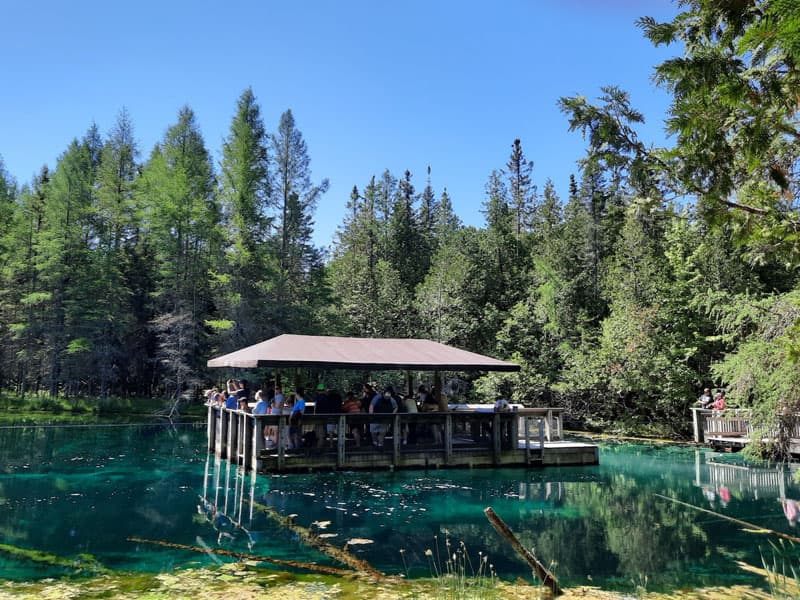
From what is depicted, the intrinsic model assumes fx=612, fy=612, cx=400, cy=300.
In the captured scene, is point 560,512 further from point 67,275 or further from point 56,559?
point 67,275

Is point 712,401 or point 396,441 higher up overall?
point 712,401

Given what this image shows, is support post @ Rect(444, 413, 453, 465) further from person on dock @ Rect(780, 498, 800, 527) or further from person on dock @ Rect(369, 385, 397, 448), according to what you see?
person on dock @ Rect(780, 498, 800, 527)

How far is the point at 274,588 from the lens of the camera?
689cm

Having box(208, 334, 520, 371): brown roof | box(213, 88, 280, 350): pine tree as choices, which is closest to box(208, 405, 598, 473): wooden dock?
box(208, 334, 520, 371): brown roof

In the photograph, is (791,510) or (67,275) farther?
(67,275)

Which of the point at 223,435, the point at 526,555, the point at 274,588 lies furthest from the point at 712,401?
the point at 274,588

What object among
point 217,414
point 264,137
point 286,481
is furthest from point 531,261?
point 286,481

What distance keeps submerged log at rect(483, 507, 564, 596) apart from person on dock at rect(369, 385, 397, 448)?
8.72 metres

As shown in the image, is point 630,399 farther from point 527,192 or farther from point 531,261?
point 527,192

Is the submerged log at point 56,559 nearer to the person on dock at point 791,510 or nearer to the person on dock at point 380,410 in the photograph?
the person on dock at point 380,410

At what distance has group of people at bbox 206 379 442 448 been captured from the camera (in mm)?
14719

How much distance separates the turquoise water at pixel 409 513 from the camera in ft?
26.9

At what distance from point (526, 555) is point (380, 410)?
392 inches

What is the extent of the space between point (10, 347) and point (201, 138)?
677 inches
